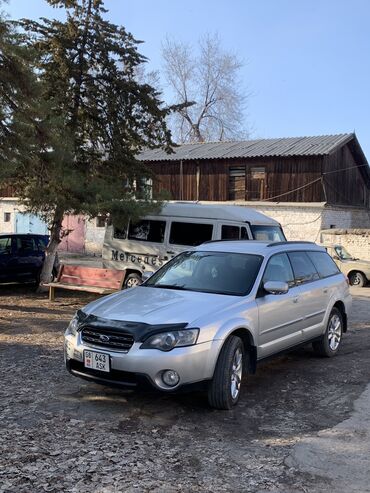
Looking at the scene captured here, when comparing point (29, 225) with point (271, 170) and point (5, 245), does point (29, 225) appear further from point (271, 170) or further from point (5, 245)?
point (5, 245)

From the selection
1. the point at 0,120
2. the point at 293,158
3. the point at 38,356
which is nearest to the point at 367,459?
the point at 38,356

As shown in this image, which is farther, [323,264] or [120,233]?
[120,233]

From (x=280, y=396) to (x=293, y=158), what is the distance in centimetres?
2374

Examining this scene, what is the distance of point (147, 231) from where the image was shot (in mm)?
13258

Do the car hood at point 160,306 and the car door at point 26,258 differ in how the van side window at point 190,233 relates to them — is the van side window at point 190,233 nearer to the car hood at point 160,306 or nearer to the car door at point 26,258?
the car door at point 26,258

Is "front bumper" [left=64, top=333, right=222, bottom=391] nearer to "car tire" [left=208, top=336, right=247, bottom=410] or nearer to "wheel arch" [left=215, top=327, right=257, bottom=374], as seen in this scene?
"car tire" [left=208, top=336, right=247, bottom=410]

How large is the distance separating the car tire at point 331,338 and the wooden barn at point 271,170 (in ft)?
62.9

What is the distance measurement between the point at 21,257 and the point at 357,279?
450 inches

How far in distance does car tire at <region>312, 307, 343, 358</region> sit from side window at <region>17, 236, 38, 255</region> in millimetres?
9586

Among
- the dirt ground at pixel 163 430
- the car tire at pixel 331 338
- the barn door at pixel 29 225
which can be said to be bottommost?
the dirt ground at pixel 163 430

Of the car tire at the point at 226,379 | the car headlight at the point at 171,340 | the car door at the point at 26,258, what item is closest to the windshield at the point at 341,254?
the car door at the point at 26,258

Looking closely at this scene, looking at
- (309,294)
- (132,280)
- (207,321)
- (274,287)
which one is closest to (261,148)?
(132,280)

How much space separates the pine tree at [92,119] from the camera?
11938 millimetres

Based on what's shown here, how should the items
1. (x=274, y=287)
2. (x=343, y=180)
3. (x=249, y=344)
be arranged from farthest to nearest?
1. (x=343, y=180)
2. (x=274, y=287)
3. (x=249, y=344)
